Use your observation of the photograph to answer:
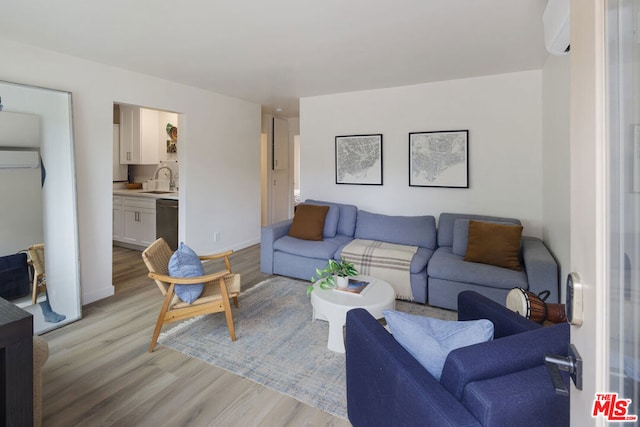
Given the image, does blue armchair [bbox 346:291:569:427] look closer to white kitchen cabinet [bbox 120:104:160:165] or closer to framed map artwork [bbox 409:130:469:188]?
framed map artwork [bbox 409:130:469:188]

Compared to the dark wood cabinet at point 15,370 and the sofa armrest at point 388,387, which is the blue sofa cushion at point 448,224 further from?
the dark wood cabinet at point 15,370

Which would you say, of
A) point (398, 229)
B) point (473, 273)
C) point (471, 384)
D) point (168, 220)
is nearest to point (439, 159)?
point (398, 229)

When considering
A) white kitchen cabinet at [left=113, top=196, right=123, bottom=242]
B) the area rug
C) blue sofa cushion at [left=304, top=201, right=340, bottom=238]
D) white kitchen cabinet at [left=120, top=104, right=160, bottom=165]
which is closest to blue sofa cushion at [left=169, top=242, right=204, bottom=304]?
the area rug

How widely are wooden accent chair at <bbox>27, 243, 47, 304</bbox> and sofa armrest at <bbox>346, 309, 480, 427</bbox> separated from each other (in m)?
2.75

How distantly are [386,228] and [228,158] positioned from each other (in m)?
2.63

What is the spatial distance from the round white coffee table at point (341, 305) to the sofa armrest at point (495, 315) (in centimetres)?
60

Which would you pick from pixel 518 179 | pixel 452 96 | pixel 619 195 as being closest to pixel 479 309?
pixel 619 195

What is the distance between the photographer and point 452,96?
3.89 m

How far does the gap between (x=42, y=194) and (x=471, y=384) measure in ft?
11.2

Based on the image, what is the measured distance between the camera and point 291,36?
2.61 m

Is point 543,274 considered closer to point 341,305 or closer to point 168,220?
point 341,305

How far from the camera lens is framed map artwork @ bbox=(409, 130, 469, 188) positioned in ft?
12.7

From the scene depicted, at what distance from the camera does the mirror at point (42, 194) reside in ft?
8.36

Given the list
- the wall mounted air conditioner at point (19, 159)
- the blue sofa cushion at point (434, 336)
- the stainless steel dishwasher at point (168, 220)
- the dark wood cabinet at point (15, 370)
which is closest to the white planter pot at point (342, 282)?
the blue sofa cushion at point (434, 336)
